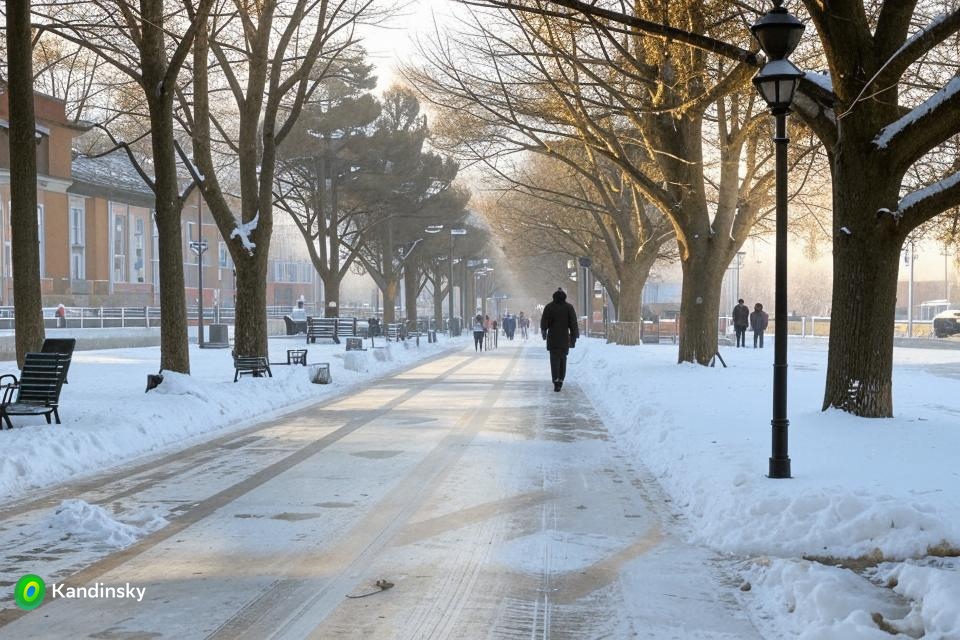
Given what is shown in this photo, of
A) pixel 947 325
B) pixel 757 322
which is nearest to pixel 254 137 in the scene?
pixel 757 322

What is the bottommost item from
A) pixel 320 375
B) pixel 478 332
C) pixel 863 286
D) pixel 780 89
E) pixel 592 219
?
pixel 320 375

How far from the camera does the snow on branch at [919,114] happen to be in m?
10.3

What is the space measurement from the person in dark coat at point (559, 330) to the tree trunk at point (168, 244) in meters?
6.83

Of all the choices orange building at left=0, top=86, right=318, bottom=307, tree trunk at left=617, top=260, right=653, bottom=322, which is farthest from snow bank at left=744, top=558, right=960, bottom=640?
orange building at left=0, top=86, right=318, bottom=307

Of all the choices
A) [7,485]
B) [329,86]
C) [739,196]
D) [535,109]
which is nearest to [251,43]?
[535,109]

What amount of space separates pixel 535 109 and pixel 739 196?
5649mm

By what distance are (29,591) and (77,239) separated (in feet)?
208

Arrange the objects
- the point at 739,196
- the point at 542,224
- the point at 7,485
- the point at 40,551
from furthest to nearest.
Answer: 1. the point at 542,224
2. the point at 739,196
3. the point at 7,485
4. the point at 40,551

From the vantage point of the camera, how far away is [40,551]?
258 inches

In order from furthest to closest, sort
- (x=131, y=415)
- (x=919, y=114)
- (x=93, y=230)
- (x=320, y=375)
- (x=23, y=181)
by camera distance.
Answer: (x=93, y=230) → (x=320, y=375) → (x=23, y=181) → (x=131, y=415) → (x=919, y=114)

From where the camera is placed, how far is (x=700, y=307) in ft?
72.3

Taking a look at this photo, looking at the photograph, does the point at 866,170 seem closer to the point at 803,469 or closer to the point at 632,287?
the point at 803,469

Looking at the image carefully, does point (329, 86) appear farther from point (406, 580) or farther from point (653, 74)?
point (406, 580)

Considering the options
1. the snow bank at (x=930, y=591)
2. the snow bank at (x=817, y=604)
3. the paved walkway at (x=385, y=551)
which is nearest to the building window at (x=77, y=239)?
the paved walkway at (x=385, y=551)
